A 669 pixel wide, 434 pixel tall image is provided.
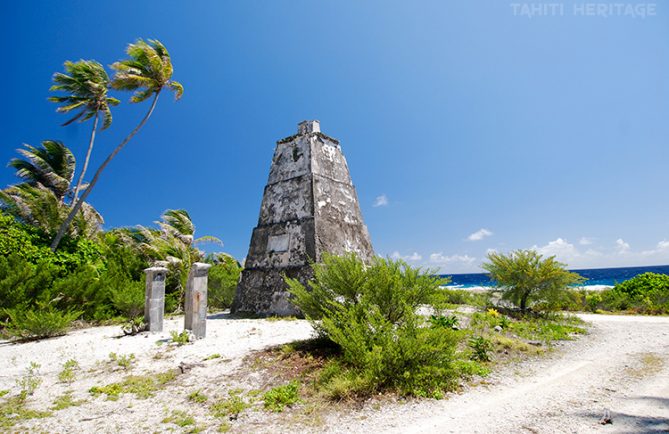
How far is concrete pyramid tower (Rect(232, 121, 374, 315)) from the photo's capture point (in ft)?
32.4

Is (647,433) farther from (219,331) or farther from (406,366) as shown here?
(219,331)

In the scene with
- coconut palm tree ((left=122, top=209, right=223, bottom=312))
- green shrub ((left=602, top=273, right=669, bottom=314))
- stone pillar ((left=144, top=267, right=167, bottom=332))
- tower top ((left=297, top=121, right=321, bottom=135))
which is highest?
tower top ((left=297, top=121, right=321, bottom=135))

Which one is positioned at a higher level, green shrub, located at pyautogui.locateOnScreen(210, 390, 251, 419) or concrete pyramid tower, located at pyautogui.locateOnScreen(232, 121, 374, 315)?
concrete pyramid tower, located at pyautogui.locateOnScreen(232, 121, 374, 315)

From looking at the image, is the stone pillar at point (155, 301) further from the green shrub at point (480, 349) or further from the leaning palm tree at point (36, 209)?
the leaning palm tree at point (36, 209)

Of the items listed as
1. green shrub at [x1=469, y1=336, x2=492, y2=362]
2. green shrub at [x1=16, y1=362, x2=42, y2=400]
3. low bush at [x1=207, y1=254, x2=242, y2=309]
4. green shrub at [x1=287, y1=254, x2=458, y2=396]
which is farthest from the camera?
low bush at [x1=207, y1=254, x2=242, y2=309]

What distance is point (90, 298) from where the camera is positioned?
964cm

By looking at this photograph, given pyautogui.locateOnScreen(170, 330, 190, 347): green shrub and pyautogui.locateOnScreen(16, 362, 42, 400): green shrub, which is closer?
pyautogui.locateOnScreen(16, 362, 42, 400): green shrub

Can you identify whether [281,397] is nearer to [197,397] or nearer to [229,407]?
[229,407]

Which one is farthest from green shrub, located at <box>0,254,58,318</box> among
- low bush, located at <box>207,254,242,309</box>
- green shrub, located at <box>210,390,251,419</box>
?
green shrub, located at <box>210,390,251,419</box>

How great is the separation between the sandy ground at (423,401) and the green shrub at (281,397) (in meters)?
0.19

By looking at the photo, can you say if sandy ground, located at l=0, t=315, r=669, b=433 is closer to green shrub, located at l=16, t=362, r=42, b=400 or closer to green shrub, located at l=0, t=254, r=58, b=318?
green shrub, located at l=16, t=362, r=42, b=400

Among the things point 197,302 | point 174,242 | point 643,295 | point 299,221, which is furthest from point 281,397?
point 643,295

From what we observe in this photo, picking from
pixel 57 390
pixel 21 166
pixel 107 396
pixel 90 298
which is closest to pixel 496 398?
pixel 107 396

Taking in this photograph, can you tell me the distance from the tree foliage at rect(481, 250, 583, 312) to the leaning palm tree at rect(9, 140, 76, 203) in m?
20.4
